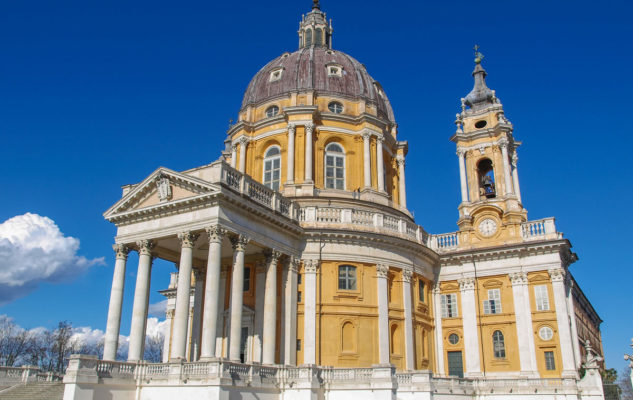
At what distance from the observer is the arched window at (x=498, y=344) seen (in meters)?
31.8

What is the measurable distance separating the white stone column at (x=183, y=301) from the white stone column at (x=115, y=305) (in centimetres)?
278

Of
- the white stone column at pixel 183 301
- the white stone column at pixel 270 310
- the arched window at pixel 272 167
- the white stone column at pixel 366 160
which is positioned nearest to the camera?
the white stone column at pixel 183 301

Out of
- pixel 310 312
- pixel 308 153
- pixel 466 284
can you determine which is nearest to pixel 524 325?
pixel 466 284

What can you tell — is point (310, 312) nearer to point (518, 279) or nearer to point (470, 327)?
point (470, 327)

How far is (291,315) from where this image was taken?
2705 centimetres

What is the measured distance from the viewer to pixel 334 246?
95.3ft

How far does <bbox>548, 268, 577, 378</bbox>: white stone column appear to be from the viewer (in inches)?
1163

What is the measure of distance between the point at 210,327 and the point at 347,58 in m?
24.7

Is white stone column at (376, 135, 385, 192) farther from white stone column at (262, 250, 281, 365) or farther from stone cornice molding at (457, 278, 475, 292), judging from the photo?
white stone column at (262, 250, 281, 365)

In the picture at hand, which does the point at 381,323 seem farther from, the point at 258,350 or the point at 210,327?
the point at 210,327

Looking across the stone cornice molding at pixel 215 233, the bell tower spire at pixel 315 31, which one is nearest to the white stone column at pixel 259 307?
the stone cornice molding at pixel 215 233

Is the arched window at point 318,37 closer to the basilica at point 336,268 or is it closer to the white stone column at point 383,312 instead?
the basilica at point 336,268

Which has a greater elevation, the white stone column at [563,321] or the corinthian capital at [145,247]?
the corinthian capital at [145,247]

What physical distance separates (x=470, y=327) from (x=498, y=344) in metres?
1.73
